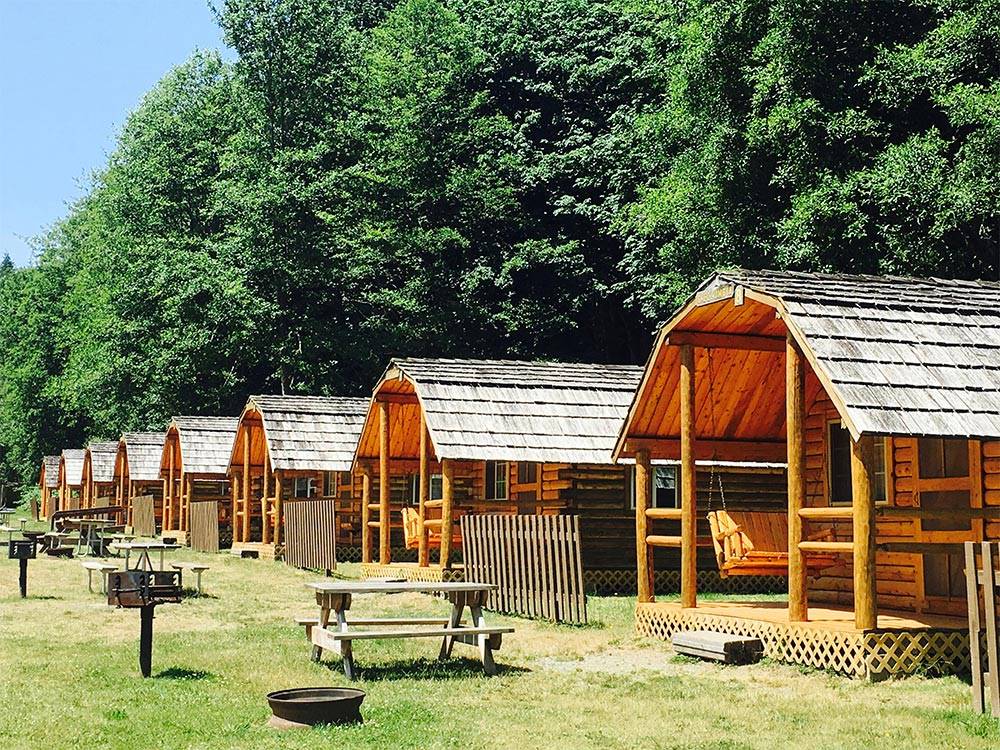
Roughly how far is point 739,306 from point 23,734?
913 centimetres

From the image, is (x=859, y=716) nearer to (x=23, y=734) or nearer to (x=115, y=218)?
(x=23, y=734)

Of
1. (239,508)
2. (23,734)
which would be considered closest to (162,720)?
(23,734)

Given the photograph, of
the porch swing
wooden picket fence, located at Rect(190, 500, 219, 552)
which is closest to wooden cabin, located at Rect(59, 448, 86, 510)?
wooden picket fence, located at Rect(190, 500, 219, 552)

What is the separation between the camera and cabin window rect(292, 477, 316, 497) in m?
37.5

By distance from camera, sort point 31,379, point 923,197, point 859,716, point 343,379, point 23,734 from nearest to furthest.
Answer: point 23,734 < point 859,716 < point 923,197 < point 343,379 < point 31,379

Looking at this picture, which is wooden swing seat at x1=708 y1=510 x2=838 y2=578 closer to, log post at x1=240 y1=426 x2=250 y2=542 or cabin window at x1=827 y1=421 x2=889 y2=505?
cabin window at x1=827 y1=421 x2=889 y2=505

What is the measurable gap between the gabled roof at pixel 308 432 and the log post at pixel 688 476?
16351 mm

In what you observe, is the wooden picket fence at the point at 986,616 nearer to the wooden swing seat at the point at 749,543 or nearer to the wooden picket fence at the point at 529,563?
the wooden swing seat at the point at 749,543

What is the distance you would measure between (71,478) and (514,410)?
1772 inches

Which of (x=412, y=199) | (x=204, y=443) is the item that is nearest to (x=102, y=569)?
(x=204, y=443)

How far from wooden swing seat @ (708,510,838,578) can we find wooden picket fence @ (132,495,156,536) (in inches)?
1078

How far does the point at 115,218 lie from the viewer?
64438mm

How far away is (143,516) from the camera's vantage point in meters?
44.0

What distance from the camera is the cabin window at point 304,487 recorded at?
1475 inches
